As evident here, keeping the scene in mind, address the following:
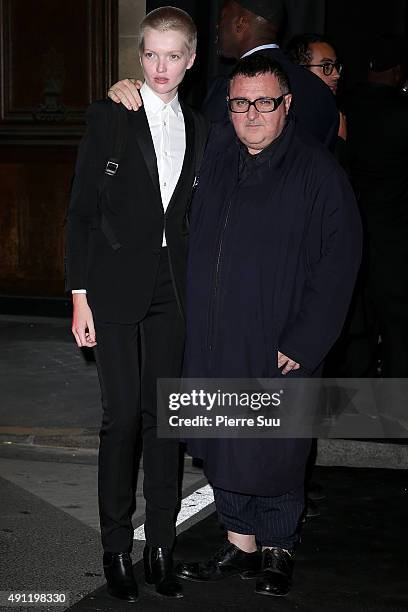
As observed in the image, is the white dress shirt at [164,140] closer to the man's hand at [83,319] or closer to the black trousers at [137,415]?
the man's hand at [83,319]

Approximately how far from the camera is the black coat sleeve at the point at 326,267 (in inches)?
170

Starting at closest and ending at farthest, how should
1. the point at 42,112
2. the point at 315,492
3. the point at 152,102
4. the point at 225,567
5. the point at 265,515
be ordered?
the point at 152,102
the point at 265,515
the point at 225,567
the point at 315,492
the point at 42,112

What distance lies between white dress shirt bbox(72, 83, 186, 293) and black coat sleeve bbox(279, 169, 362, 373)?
52 centimetres

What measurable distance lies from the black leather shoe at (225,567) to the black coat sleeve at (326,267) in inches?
34.3

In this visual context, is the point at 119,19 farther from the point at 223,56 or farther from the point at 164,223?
the point at 164,223

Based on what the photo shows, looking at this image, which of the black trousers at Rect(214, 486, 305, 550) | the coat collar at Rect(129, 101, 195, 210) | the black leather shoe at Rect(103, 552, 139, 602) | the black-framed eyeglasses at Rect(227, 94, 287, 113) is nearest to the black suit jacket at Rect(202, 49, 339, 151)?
the black-framed eyeglasses at Rect(227, 94, 287, 113)

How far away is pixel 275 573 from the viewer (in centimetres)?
463

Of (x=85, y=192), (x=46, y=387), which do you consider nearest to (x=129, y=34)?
(x=46, y=387)

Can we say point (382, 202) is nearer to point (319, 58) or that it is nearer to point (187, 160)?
point (319, 58)

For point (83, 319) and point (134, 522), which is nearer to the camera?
point (83, 319)

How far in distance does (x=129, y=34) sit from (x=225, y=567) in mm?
5814

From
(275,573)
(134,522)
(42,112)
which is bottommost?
(134,522)

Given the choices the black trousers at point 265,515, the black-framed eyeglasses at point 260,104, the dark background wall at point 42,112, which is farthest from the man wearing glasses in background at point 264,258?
the dark background wall at point 42,112

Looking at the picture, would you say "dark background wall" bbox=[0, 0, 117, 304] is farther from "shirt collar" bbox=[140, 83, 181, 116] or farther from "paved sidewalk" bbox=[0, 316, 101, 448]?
"shirt collar" bbox=[140, 83, 181, 116]
